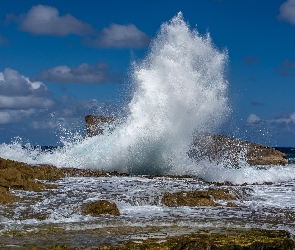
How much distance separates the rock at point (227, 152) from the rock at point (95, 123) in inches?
187

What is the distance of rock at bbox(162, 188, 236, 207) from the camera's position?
11.8 meters

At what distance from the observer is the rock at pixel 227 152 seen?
74.9ft

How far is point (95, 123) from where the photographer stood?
→ 2930 cm

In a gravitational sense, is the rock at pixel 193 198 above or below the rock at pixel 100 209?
above

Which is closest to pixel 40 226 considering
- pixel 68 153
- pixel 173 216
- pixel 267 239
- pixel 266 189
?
pixel 173 216

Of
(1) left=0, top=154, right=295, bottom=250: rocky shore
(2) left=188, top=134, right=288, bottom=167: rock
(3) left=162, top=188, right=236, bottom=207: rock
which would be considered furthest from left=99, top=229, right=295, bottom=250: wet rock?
(2) left=188, top=134, right=288, bottom=167: rock

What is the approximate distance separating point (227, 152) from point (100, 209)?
1846 cm

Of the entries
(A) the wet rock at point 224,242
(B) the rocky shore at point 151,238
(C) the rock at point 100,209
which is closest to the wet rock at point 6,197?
(B) the rocky shore at point 151,238

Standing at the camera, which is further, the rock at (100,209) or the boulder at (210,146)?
the boulder at (210,146)

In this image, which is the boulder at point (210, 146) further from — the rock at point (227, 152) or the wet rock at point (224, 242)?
the wet rock at point (224, 242)

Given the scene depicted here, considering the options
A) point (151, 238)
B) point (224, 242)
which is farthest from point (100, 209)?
point (224, 242)

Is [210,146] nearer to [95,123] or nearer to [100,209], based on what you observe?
[95,123]

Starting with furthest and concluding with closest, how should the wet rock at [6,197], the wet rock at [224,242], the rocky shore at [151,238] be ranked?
the wet rock at [6,197] < the rocky shore at [151,238] < the wet rock at [224,242]

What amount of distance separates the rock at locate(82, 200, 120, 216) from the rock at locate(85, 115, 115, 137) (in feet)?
47.9
